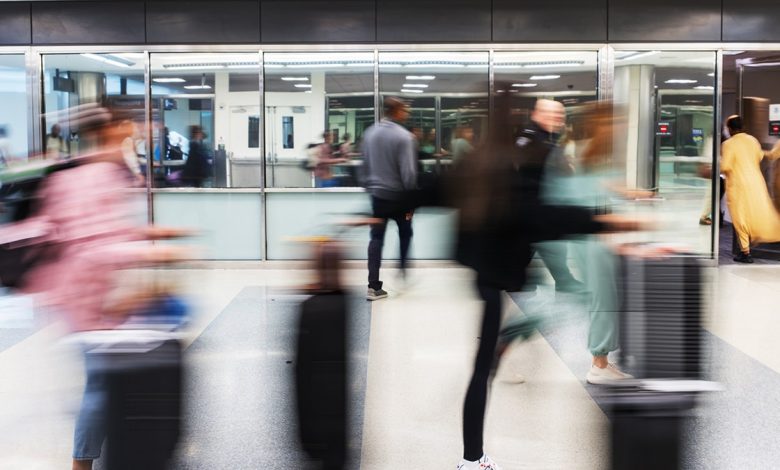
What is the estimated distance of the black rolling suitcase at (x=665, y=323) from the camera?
2.82 meters

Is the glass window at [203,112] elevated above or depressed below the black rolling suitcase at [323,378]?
above

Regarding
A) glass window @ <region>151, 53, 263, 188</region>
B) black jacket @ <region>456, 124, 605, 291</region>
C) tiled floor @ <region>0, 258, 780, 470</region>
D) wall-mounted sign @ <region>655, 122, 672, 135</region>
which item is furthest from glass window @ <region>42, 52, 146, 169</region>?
black jacket @ <region>456, 124, 605, 291</region>

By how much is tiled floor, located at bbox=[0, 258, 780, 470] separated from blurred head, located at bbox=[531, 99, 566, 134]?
988 mm

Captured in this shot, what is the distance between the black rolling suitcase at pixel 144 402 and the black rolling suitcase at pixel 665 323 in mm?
1551

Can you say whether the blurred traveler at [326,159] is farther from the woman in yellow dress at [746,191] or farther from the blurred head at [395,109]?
the woman in yellow dress at [746,191]

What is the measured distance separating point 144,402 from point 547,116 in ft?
7.87

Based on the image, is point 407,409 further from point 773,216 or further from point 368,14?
point 773,216

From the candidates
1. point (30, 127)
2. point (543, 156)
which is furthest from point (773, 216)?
point (30, 127)

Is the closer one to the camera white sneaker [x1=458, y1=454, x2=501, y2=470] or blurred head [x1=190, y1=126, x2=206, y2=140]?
white sneaker [x1=458, y1=454, x2=501, y2=470]

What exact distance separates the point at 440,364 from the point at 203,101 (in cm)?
549

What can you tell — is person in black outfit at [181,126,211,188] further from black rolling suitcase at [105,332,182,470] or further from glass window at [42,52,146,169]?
black rolling suitcase at [105,332,182,470]

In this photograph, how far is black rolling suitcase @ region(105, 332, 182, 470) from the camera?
288 centimetres

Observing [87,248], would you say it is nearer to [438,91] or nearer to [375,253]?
[375,253]

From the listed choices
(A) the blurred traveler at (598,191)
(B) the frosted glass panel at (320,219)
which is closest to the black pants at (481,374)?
(A) the blurred traveler at (598,191)
